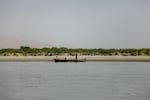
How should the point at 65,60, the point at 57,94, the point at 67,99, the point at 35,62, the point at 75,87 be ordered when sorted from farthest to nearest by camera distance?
the point at 35,62, the point at 65,60, the point at 75,87, the point at 57,94, the point at 67,99

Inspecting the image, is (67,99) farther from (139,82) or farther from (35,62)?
(35,62)

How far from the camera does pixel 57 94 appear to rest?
711 centimetres

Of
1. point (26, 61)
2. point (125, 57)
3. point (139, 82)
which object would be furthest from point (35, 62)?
point (139, 82)

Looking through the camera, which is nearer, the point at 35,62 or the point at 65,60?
the point at 65,60

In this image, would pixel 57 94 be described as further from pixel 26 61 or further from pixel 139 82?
pixel 26 61

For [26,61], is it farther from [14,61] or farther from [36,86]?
[36,86]

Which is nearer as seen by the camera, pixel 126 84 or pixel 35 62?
pixel 126 84

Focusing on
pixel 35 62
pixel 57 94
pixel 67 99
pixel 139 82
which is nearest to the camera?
pixel 67 99

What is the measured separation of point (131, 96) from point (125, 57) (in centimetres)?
1156

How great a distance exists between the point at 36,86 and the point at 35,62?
442 inches

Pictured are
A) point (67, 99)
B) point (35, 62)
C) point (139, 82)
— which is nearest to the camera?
point (67, 99)

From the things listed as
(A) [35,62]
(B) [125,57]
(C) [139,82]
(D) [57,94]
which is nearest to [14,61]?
(A) [35,62]

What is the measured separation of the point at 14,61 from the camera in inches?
733

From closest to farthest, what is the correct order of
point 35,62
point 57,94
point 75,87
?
point 57,94 → point 75,87 → point 35,62
